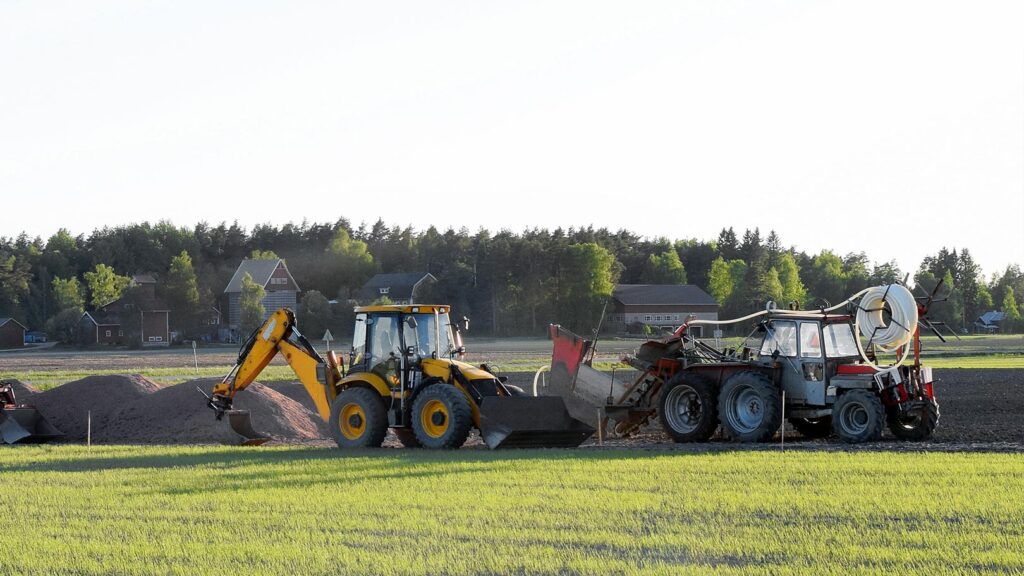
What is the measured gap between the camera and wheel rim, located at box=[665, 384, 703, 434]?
71.5 ft

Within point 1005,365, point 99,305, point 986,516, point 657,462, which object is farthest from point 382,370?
point 99,305

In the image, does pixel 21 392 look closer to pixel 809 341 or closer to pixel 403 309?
pixel 403 309

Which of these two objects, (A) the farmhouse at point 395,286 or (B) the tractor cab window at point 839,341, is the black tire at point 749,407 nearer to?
(B) the tractor cab window at point 839,341

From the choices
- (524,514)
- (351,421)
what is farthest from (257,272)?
(524,514)

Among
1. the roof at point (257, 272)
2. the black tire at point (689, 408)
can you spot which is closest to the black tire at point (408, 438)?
the black tire at point (689, 408)

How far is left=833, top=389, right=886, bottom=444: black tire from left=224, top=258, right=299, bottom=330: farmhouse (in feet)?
327

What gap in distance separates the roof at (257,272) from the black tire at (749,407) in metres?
99.1

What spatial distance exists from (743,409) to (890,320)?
2.88 meters

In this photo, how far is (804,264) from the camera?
6112 inches

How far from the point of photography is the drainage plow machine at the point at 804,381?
20.1m

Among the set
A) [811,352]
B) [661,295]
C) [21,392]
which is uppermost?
[661,295]

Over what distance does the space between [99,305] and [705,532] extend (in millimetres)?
113500

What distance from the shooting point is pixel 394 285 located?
4722 inches

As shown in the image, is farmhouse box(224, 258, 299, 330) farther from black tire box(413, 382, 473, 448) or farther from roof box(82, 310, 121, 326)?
black tire box(413, 382, 473, 448)
